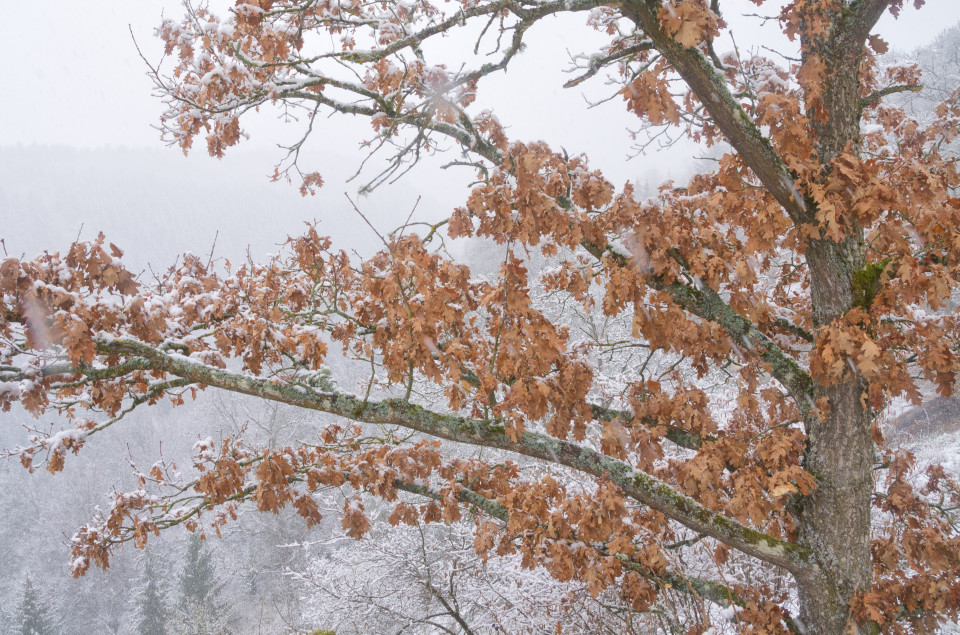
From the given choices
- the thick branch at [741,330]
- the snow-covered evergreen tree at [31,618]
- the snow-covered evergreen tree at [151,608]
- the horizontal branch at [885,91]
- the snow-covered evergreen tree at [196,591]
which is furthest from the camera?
the snow-covered evergreen tree at [151,608]

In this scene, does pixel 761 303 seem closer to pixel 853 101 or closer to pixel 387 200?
pixel 853 101

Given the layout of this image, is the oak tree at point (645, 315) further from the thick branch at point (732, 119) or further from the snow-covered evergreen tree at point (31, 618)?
the snow-covered evergreen tree at point (31, 618)

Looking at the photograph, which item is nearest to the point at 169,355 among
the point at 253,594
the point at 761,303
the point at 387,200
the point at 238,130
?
the point at 238,130

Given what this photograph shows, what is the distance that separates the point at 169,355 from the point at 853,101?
199 inches

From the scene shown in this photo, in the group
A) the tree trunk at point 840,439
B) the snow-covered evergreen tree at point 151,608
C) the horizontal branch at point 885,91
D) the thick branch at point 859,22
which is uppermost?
the thick branch at point 859,22

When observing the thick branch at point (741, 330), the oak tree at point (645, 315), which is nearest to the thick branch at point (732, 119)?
the oak tree at point (645, 315)

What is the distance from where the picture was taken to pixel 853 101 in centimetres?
348

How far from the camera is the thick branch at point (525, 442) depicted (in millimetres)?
3309

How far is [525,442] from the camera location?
11.3 feet

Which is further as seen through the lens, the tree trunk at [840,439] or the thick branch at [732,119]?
the tree trunk at [840,439]

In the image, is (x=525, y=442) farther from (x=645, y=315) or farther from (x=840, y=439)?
(x=840, y=439)

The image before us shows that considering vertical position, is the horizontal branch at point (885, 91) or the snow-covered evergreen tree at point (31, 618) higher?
the horizontal branch at point (885, 91)

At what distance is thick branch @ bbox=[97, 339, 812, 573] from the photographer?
331cm

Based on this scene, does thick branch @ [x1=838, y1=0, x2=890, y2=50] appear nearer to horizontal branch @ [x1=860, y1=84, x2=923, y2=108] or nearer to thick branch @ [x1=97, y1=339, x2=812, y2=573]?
horizontal branch @ [x1=860, y1=84, x2=923, y2=108]
